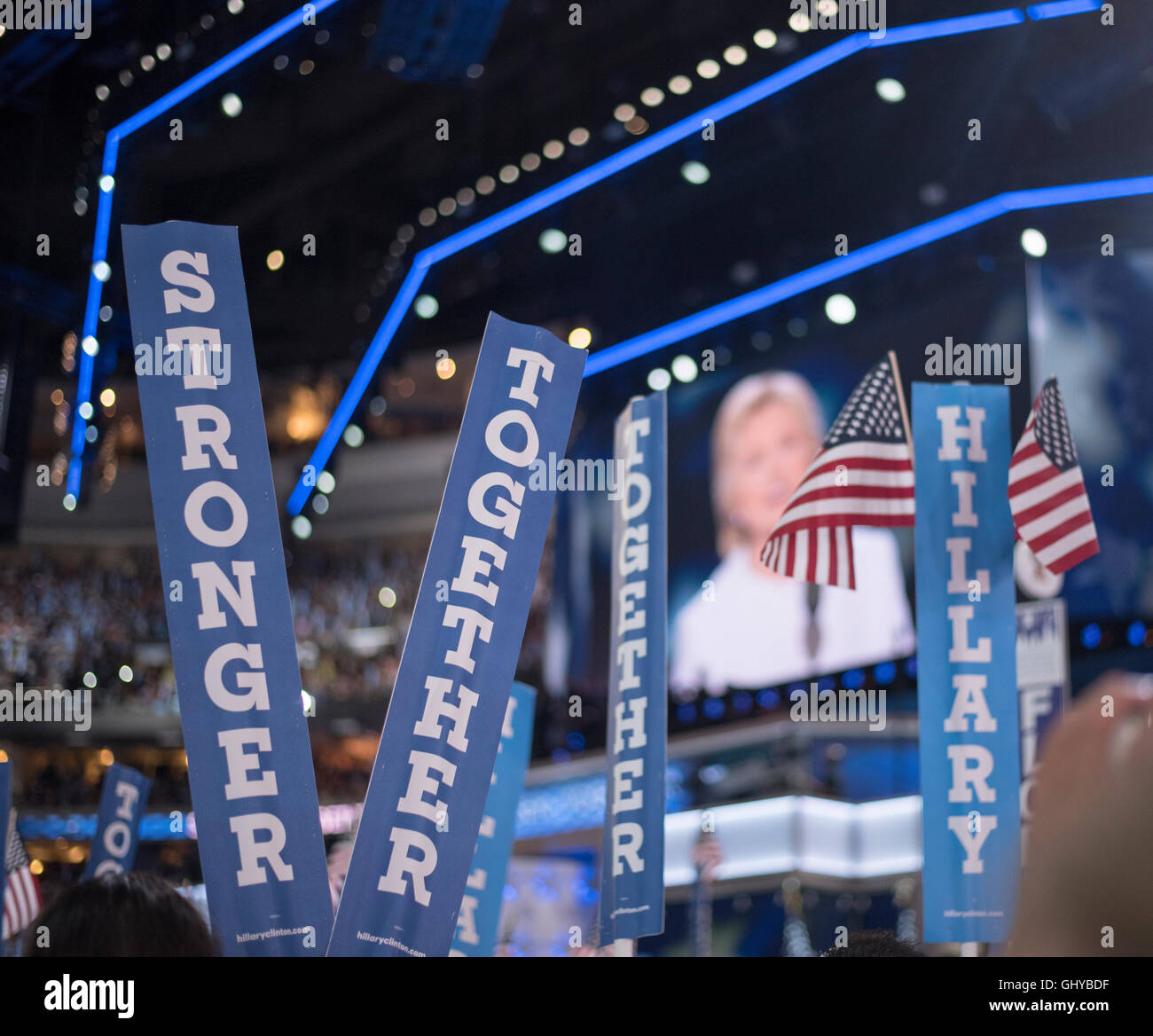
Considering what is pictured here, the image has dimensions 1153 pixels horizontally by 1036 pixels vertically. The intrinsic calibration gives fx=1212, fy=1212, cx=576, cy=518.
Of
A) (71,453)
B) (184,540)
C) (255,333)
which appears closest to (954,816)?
(184,540)

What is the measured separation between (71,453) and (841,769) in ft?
30.4

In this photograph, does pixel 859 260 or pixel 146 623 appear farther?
pixel 146 623

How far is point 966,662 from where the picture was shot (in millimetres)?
5746

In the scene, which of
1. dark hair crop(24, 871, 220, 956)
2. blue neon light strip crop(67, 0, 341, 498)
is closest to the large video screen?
blue neon light strip crop(67, 0, 341, 498)

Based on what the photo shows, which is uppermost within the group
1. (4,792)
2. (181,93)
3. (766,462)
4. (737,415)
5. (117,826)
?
(181,93)

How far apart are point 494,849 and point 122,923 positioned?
4.34 m

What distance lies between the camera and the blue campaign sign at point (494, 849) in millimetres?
6086

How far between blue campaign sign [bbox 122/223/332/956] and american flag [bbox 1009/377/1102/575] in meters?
4.00

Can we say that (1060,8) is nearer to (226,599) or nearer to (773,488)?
(773,488)

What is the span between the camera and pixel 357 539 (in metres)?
25.8

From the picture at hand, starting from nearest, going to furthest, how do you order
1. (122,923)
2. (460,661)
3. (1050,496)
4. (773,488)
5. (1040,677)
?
(122,923) → (460,661) → (1050,496) → (1040,677) → (773,488)

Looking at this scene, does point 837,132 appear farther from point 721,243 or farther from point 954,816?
point 954,816

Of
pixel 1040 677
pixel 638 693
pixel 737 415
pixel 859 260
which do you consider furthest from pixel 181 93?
pixel 737 415
